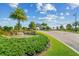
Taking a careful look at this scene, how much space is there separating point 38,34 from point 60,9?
57 cm

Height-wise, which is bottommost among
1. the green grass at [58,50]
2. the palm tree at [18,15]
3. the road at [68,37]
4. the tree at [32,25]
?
the green grass at [58,50]

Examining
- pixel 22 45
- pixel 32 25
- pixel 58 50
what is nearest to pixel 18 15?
pixel 32 25

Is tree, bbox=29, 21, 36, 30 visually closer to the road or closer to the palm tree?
the palm tree

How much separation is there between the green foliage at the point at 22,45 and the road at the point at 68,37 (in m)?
0.19

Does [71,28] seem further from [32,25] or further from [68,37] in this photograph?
[32,25]

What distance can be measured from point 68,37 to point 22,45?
771 millimetres

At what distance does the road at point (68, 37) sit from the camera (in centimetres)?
388

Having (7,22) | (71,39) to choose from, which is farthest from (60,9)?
(7,22)

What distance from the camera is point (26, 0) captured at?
12.6 feet

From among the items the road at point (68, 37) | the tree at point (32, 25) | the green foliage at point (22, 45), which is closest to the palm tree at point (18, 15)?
the tree at point (32, 25)

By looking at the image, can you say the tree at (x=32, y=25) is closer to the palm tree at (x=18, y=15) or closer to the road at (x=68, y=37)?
the palm tree at (x=18, y=15)

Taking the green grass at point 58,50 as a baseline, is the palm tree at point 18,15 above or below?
above

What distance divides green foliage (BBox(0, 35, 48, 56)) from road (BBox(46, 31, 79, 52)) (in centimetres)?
19

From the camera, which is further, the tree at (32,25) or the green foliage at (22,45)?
the tree at (32,25)
